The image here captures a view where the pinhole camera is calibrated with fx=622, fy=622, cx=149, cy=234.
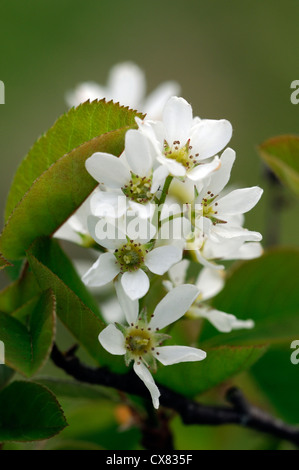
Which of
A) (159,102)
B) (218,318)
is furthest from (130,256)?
(159,102)

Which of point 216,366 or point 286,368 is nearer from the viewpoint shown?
point 216,366

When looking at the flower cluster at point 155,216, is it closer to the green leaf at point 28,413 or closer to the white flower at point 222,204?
the white flower at point 222,204

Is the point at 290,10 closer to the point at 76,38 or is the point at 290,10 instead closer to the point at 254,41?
the point at 254,41

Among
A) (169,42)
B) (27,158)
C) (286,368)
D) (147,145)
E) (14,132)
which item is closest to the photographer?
(147,145)

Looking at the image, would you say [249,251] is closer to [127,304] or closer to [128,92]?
[127,304]

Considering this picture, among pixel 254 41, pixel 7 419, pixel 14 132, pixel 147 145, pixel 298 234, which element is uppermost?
pixel 254 41

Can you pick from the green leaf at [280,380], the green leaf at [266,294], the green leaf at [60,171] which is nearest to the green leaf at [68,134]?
the green leaf at [60,171]

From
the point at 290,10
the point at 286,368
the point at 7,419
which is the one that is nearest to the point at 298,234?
the point at 286,368
